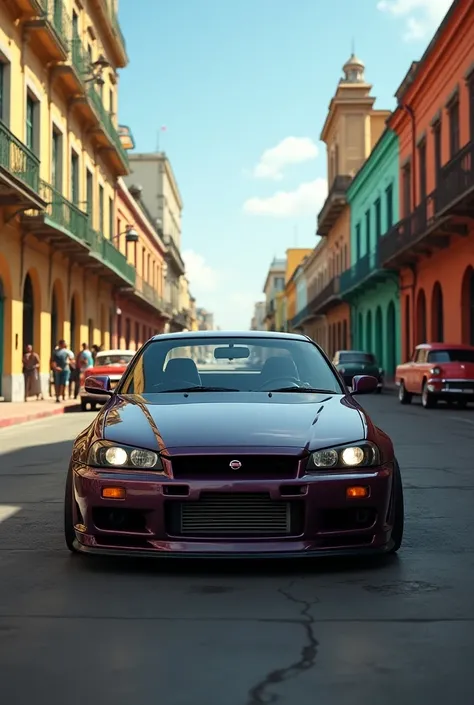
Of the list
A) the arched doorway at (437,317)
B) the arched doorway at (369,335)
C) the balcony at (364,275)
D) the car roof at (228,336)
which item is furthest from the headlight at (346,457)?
the arched doorway at (369,335)

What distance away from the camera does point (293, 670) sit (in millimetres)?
3182

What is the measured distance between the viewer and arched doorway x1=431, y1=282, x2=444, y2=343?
2948 cm

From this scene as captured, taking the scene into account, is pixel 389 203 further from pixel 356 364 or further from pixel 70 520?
pixel 70 520

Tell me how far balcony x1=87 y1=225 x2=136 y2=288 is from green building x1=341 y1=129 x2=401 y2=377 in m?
9.79

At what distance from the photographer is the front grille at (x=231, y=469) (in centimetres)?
445

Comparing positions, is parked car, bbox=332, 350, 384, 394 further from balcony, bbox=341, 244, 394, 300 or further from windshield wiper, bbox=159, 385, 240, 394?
windshield wiper, bbox=159, 385, 240, 394

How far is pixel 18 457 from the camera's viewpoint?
10.6 metres

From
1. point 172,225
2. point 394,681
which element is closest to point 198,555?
point 394,681

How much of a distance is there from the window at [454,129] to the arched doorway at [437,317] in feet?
15.4

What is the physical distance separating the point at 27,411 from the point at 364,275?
23.2 metres

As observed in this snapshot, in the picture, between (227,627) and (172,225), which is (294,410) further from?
(172,225)

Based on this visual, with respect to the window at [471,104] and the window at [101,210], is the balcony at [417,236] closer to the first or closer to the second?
the window at [471,104]

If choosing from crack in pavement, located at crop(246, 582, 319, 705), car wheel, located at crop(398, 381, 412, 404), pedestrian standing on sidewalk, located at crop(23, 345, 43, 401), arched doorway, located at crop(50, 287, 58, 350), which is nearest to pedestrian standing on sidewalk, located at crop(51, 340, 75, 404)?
pedestrian standing on sidewalk, located at crop(23, 345, 43, 401)

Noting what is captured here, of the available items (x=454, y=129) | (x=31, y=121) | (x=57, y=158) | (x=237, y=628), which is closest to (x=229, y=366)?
(x=237, y=628)
